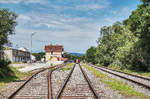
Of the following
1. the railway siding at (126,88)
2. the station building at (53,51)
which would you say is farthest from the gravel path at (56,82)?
the station building at (53,51)

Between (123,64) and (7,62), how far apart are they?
2074 centimetres

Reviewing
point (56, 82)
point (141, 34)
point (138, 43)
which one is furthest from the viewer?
point (138, 43)

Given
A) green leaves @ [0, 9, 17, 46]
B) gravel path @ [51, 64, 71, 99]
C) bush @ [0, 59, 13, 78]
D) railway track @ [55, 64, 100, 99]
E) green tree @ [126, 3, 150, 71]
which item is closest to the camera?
railway track @ [55, 64, 100, 99]

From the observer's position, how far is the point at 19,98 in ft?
24.3

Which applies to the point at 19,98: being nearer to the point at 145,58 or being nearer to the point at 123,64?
the point at 145,58

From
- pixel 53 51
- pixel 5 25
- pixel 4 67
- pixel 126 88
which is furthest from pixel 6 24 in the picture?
pixel 53 51

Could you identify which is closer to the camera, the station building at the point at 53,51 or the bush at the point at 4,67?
the bush at the point at 4,67

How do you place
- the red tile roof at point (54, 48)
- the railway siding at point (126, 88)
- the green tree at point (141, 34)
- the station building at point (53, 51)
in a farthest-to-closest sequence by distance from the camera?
the red tile roof at point (54, 48), the station building at point (53, 51), the green tree at point (141, 34), the railway siding at point (126, 88)

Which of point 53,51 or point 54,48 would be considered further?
point 54,48

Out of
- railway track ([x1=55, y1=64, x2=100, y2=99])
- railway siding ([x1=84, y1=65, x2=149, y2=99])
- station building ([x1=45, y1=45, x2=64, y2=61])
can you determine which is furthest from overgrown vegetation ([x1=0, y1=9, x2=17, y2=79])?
station building ([x1=45, y1=45, x2=64, y2=61])

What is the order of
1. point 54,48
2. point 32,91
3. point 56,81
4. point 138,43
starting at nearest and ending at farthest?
point 32,91 < point 56,81 < point 138,43 < point 54,48

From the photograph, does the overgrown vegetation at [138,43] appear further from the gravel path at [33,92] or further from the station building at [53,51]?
the station building at [53,51]

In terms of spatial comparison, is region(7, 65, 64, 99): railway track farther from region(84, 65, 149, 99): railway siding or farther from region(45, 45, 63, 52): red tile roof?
region(45, 45, 63, 52): red tile roof

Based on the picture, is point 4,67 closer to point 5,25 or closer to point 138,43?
point 5,25
